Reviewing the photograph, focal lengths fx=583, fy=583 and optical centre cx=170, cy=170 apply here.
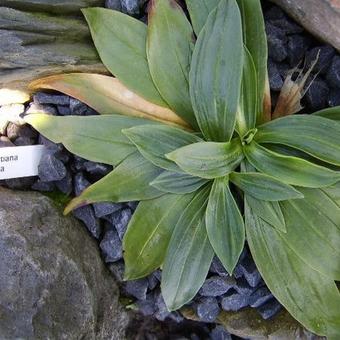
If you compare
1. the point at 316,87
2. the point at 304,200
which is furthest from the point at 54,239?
the point at 316,87

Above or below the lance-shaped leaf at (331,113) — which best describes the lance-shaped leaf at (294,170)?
below

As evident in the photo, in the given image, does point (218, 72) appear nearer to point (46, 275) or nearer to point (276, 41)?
point (276, 41)

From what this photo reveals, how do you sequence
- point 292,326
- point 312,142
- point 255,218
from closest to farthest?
point 312,142
point 255,218
point 292,326

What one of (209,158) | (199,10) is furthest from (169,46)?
(209,158)

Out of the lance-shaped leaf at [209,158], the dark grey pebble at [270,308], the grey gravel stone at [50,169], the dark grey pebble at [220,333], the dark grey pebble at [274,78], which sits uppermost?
the dark grey pebble at [274,78]

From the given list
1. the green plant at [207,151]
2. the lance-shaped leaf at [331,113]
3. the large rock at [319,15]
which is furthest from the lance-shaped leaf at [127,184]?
the large rock at [319,15]

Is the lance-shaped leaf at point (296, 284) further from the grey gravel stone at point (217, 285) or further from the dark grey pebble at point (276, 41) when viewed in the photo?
the dark grey pebble at point (276, 41)

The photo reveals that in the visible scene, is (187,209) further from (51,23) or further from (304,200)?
(51,23)
